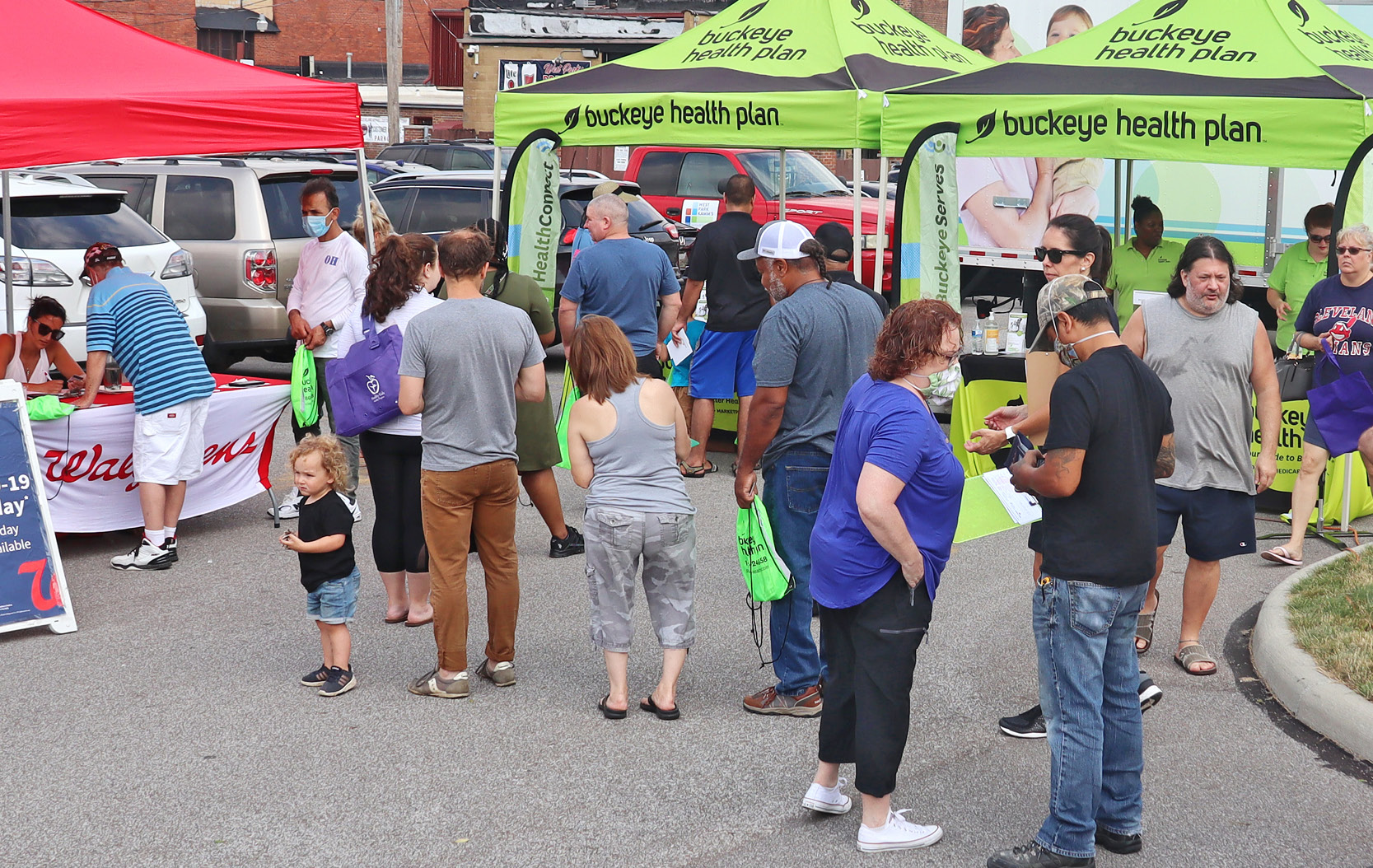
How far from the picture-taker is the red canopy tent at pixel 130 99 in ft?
20.9

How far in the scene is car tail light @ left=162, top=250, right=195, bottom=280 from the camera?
1071cm

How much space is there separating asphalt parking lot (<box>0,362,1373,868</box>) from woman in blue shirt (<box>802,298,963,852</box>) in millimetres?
429

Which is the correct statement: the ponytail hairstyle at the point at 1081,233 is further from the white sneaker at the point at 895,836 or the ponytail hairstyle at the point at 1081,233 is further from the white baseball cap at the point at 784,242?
the white sneaker at the point at 895,836

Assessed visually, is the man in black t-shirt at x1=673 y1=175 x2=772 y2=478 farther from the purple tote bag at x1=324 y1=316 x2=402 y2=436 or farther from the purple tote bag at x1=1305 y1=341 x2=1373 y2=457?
the purple tote bag at x1=1305 y1=341 x2=1373 y2=457

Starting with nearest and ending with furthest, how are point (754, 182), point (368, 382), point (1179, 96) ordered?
point (368, 382) < point (1179, 96) < point (754, 182)

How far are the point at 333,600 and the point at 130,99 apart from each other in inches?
117

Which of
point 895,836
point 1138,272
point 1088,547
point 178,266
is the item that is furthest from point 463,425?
point 178,266

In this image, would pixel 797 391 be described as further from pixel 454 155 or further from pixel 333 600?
pixel 454 155

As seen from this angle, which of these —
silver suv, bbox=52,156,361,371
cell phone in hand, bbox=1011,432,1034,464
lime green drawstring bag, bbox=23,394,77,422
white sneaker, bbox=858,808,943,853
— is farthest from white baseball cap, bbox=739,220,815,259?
silver suv, bbox=52,156,361,371

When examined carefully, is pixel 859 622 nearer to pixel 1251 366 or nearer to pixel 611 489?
pixel 611 489

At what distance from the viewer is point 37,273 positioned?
10.1m

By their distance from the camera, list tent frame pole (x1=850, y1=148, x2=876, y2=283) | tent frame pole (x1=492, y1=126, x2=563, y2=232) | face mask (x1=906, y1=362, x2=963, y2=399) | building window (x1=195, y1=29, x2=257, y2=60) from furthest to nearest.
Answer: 1. building window (x1=195, y1=29, x2=257, y2=60)
2. tent frame pole (x1=492, y1=126, x2=563, y2=232)
3. tent frame pole (x1=850, y1=148, x2=876, y2=283)
4. face mask (x1=906, y1=362, x2=963, y2=399)

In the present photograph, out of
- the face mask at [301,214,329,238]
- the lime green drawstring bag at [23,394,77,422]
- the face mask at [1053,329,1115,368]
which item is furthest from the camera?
the face mask at [301,214,329,238]

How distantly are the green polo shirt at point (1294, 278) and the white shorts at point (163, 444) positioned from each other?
665 centimetres
